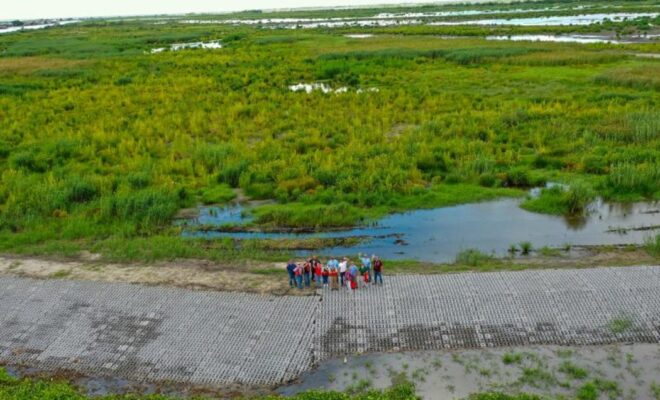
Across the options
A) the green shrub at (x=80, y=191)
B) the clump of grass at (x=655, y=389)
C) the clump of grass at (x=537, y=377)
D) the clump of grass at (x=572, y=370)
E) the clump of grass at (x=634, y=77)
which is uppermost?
the clump of grass at (x=634, y=77)

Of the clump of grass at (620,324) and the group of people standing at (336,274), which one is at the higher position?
the group of people standing at (336,274)

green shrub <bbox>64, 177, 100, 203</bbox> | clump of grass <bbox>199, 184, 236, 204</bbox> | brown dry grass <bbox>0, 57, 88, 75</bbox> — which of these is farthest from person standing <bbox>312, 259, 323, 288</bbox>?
brown dry grass <bbox>0, 57, 88, 75</bbox>

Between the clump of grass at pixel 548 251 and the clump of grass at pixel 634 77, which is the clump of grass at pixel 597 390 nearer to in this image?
the clump of grass at pixel 548 251

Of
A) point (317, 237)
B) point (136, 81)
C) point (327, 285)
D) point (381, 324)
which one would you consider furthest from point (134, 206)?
point (136, 81)

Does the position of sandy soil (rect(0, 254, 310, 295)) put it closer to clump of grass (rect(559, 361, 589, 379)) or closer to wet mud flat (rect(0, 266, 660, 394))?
wet mud flat (rect(0, 266, 660, 394))

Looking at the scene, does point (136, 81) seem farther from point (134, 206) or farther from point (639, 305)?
point (639, 305)

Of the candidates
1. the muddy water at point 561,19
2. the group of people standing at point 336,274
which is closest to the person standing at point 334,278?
the group of people standing at point 336,274

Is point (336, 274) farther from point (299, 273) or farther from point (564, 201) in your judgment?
point (564, 201)
